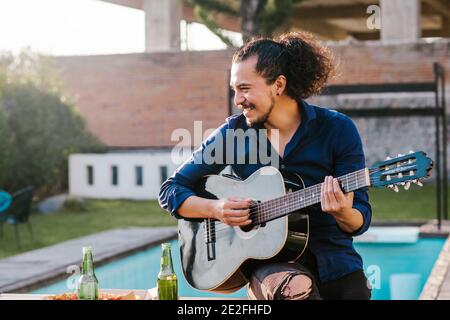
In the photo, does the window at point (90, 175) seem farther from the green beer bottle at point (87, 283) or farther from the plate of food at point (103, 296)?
the green beer bottle at point (87, 283)

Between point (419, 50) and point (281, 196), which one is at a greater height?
point (419, 50)

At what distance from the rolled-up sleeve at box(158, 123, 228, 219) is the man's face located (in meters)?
0.17

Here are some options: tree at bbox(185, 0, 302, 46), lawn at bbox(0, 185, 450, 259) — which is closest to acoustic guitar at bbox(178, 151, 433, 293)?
lawn at bbox(0, 185, 450, 259)

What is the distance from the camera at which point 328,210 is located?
2.69 meters

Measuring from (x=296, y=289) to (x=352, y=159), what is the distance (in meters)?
0.48

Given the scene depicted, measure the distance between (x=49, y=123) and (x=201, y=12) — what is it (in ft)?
26.2

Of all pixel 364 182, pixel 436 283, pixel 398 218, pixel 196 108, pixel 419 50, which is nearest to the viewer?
pixel 364 182

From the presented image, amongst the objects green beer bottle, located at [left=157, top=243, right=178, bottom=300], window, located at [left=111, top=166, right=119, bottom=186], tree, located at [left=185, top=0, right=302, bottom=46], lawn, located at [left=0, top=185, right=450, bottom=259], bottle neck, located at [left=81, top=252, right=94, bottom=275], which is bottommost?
lawn, located at [left=0, top=185, right=450, bottom=259]

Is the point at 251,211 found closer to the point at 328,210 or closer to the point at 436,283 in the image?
the point at 328,210

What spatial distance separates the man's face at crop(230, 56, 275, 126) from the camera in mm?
2973

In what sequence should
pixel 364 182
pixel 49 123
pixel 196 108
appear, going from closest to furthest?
pixel 364 182, pixel 49 123, pixel 196 108

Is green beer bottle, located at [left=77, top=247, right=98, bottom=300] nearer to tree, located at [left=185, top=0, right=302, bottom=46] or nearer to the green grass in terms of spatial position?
the green grass
